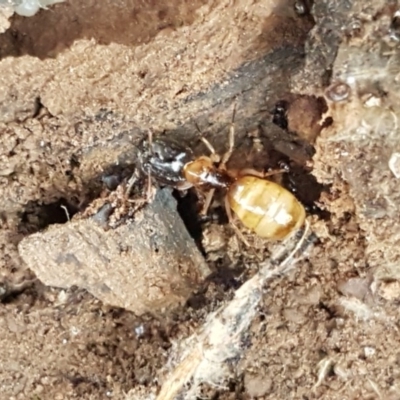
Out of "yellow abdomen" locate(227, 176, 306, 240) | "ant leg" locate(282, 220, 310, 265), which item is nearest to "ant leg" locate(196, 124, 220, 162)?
"yellow abdomen" locate(227, 176, 306, 240)

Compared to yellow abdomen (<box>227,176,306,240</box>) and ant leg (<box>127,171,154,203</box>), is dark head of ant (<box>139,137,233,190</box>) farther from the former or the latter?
yellow abdomen (<box>227,176,306,240</box>)

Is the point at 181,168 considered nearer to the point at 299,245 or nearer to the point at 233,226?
the point at 233,226

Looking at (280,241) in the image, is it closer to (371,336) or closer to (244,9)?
(371,336)

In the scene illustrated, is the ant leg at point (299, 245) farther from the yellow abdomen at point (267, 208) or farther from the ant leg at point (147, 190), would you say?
the ant leg at point (147, 190)

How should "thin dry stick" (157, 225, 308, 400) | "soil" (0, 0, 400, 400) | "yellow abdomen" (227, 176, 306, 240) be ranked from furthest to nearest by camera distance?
1. "thin dry stick" (157, 225, 308, 400)
2. "yellow abdomen" (227, 176, 306, 240)
3. "soil" (0, 0, 400, 400)

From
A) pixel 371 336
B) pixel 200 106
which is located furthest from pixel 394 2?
pixel 371 336
